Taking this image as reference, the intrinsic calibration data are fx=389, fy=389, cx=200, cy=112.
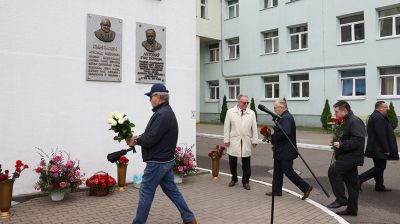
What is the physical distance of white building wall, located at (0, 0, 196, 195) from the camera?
6.65 m

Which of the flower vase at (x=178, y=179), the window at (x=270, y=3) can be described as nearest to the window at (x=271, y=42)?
the window at (x=270, y=3)

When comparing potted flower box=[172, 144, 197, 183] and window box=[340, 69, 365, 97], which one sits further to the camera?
window box=[340, 69, 365, 97]

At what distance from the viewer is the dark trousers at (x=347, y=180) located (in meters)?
5.98

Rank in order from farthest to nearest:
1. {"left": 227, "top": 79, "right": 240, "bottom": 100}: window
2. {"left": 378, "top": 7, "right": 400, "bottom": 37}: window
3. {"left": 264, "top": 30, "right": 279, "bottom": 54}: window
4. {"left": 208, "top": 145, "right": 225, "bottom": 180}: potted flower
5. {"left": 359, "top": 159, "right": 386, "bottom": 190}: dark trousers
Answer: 1. {"left": 227, "top": 79, "right": 240, "bottom": 100}: window
2. {"left": 264, "top": 30, "right": 279, "bottom": 54}: window
3. {"left": 378, "top": 7, "right": 400, "bottom": 37}: window
4. {"left": 208, "top": 145, "right": 225, "bottom": 180}: potted flower
5. {"left": 359, "top": 159, "right": 386, "bottom": 190}: dark trousers

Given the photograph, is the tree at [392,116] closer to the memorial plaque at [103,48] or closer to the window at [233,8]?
the window at [233,8]

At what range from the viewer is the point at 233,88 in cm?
2923

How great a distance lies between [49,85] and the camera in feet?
23.0

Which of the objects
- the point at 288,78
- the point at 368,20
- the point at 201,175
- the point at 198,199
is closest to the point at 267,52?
the point at 288,78

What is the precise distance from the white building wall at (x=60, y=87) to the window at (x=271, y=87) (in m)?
18.0

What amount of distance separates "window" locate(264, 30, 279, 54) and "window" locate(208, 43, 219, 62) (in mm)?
4947

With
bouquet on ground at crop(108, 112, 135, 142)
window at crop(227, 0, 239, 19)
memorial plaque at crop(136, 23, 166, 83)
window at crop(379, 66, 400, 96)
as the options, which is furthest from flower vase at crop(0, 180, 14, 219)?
window at crop(227, 0, 239, 19)

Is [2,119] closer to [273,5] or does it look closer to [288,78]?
[288,78]

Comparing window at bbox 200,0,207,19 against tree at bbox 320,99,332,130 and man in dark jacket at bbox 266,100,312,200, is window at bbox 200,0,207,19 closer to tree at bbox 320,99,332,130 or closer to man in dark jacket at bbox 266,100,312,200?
tree at bbox 320,99,332,130

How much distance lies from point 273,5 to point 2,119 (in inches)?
885
